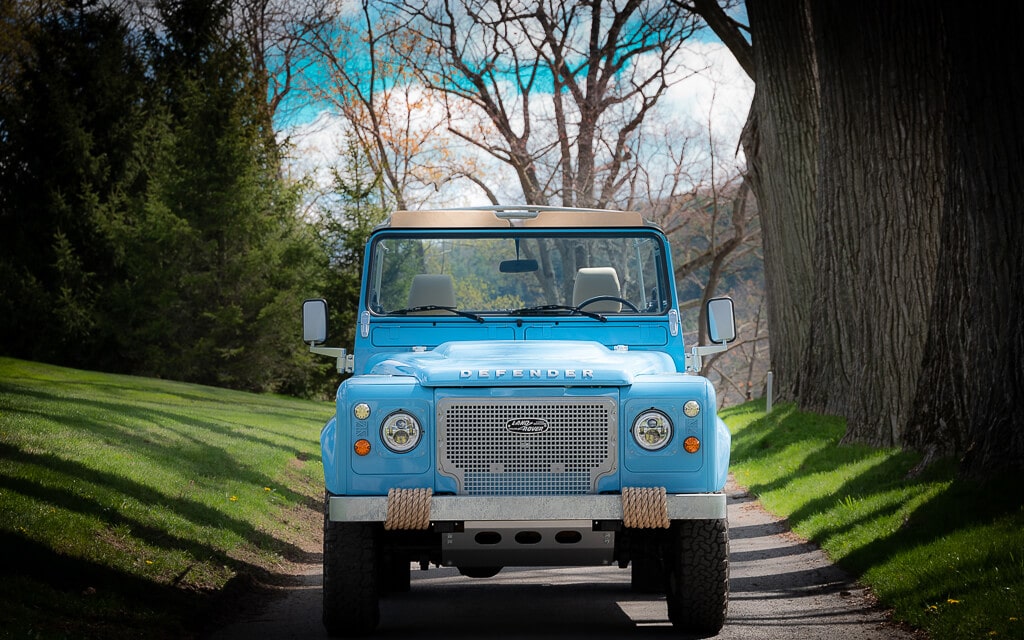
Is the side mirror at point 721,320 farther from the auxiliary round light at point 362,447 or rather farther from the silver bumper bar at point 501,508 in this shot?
the auxiliary round light at point 362,447

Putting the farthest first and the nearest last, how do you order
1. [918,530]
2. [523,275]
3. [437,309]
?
1. [918,530]
2. [523,275]
3. [437,309]

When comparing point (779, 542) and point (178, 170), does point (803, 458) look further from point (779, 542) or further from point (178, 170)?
point (178, 170)

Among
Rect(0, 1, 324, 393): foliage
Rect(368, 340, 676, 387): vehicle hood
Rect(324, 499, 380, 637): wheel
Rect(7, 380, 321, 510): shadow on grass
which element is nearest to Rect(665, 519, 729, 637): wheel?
Rect(368, 340, 676, 387): vehicle hood

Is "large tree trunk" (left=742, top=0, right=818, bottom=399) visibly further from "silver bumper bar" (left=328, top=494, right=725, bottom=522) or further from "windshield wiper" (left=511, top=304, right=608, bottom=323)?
"silver bumper bar" (left=328, top=494, right=725, bottom=522)

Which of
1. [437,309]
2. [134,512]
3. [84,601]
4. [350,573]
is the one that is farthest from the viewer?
[134,512]

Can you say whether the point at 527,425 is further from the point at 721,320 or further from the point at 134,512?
the point at 134,512

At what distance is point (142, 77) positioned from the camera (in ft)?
126

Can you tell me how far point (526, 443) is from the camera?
21.6 feet

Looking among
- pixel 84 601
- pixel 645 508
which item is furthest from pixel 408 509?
pixel 84 601

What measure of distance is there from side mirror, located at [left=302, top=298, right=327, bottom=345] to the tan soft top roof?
804 mm

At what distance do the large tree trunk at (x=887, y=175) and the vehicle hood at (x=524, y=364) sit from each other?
20.3 ft

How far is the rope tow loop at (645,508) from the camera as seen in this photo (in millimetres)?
6438

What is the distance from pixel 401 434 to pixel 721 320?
8.68 ft

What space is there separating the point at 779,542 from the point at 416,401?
5.82 m
